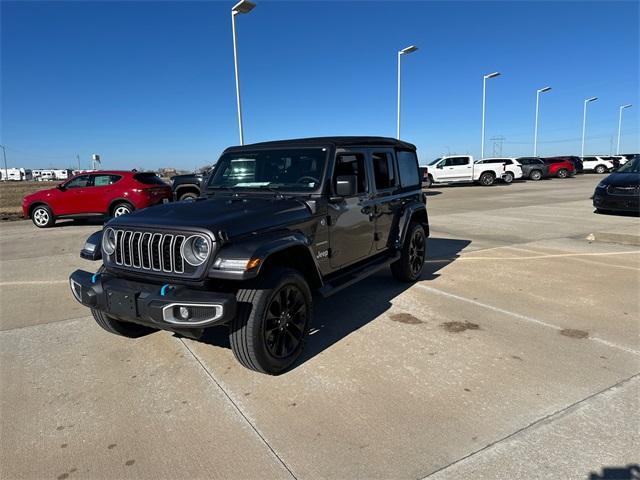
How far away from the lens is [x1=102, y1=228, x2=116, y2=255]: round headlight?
3.68 m

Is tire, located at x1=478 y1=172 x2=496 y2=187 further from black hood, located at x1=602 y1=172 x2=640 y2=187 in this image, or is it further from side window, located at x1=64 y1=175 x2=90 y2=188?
side window, located at x1=64 y1=175 x2=90 y2=188

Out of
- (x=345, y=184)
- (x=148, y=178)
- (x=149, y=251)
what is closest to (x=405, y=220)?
(x=345, y=184)

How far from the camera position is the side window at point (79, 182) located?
13087 millimetres

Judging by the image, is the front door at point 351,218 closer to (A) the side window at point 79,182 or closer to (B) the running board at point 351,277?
(B) the running board at point 351,277

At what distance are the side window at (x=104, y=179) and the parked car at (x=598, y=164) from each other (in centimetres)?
4569

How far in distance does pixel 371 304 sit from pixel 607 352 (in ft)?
7.70

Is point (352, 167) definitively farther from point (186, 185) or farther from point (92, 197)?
point (186, 185)

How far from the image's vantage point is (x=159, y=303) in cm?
304

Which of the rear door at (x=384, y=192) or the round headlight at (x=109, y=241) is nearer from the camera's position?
the round headlight at (x=109, y=241)

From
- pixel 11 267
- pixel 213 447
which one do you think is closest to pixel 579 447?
pixel 213 447

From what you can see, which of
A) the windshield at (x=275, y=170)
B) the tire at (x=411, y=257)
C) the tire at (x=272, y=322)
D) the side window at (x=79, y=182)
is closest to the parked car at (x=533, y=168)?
the side window at (x=79, y=182)

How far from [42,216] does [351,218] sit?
474 inches

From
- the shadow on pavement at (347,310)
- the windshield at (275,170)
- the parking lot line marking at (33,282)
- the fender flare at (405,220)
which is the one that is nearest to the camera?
the shadow on pavement at (347,310)

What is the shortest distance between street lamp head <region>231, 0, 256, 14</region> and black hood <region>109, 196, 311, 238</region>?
44.0 ft
